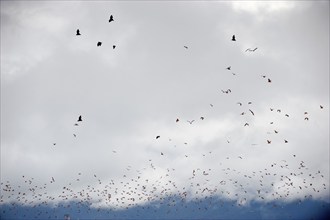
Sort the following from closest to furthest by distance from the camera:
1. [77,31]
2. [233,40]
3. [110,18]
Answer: [110,18], [77,31], [233,40]

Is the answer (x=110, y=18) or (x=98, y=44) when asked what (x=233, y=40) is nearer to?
(x=110, y=18)

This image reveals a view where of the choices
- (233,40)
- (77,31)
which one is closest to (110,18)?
(77,31)

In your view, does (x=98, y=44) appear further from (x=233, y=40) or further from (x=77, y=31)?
(x=233, y=40)

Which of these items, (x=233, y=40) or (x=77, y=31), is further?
(x=233, y=40)

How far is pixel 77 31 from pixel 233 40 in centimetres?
1740

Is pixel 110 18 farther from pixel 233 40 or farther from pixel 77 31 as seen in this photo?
pixel 233 40

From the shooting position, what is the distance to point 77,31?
66.3 ft

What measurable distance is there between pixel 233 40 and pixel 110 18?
1370 cm

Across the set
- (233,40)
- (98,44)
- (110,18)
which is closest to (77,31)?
(98,44)

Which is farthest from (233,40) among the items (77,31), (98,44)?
(77,31)

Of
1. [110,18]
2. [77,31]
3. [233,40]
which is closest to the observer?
[110,18]

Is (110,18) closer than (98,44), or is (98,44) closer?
(110,18)

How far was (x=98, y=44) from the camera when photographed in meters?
Result: 22.3

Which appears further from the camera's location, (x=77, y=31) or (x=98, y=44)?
(x=98, y=44)
